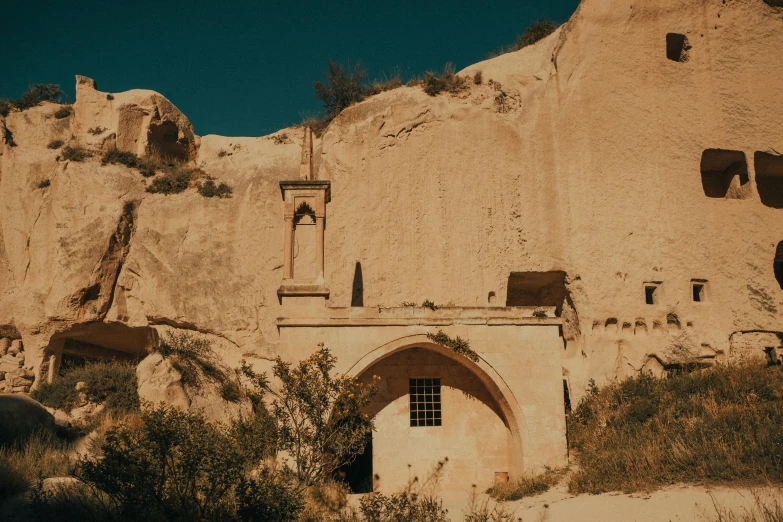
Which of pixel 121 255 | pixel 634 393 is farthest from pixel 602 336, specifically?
pixel 121 255

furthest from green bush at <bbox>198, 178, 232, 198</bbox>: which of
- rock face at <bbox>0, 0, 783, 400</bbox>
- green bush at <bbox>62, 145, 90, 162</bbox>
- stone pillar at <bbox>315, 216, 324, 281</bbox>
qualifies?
stone pillar at <bbox>315, 216, 324, 281</bbox>

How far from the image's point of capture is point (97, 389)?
2014cm

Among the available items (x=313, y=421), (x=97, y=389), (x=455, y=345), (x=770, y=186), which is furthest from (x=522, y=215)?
(x=97, y=389)

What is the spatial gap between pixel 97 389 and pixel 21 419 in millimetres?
4001

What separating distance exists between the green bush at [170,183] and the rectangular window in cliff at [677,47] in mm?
15771

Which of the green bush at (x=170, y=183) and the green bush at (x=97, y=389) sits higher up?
the green bush at (x=170, y=183)

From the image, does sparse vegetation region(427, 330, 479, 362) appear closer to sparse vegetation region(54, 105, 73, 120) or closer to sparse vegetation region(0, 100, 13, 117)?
sparse vegetation region(54, 105, 73, 120)

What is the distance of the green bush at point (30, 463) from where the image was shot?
12.7 metres

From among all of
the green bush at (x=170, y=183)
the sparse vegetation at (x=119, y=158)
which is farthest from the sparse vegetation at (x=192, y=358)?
the sparse vegetation at (x=119, y=158)

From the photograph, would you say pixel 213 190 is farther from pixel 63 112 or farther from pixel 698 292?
pixel 698 292

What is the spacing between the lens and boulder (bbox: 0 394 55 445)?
15.6 m

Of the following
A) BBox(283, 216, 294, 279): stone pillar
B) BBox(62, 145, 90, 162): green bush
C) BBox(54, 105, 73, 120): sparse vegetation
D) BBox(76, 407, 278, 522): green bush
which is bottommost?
BBox(76, 407, 278, 522): green bush

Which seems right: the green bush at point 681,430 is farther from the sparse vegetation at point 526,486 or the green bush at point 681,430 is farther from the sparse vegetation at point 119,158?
the sparse vegetation at point 119,158

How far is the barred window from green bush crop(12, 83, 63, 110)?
1752 cm
